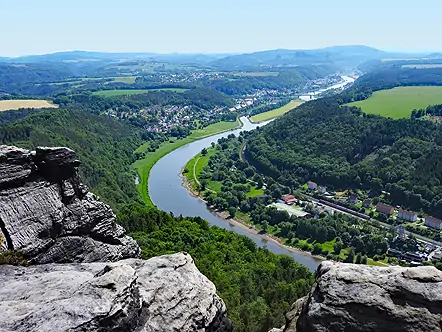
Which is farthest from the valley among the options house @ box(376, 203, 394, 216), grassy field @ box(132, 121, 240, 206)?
house @ box(376, 203, 394, 216)

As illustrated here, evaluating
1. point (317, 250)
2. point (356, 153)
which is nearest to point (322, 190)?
point (356, 153)

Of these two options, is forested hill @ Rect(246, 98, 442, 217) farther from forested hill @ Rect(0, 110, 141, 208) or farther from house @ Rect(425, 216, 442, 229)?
forested hill @ Rect(0, 110, 141, 208)

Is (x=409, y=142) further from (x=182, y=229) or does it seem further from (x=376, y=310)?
(x=376, y=310)

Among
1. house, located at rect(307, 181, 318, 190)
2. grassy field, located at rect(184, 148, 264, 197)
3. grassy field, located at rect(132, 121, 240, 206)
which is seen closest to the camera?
house, located at rect(307, 181, 318, 190)

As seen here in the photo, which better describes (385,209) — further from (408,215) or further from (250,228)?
(250,228)

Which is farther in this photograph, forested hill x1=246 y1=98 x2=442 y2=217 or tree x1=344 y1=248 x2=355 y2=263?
forested hill x1=246 y1=98 x2=442 y2=217

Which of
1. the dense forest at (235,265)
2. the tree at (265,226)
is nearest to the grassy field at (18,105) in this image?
the tree at (265,226)
